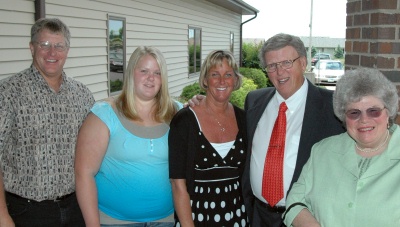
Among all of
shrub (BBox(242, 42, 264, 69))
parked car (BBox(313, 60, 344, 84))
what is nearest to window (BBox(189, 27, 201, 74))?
shrub (BBox(242, 42, 264, 69))

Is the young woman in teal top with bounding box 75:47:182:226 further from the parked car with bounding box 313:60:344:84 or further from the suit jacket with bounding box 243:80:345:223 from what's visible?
the parked car with bounding box 313:60:344:84

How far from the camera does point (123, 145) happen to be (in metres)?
2.79

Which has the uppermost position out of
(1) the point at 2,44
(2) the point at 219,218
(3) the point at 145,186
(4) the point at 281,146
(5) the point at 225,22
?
(5) the point at 225,22

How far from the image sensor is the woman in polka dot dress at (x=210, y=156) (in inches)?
115

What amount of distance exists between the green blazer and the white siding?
408 cm

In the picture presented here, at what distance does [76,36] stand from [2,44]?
2.02 meters

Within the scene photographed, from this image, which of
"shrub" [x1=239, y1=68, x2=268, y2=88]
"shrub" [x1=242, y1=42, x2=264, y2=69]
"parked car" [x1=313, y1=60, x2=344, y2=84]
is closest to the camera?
"shrub" [x1=239, y1=68, x2=268, y2=88]

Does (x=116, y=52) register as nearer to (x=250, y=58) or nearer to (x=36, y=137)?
(x=36, y=137)

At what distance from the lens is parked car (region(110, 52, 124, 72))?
868cm

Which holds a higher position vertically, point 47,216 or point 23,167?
point 23,167

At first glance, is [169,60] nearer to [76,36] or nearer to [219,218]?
[76,36]

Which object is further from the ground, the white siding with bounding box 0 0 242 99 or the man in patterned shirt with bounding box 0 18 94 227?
the white siding with bounding box 0 0 242 99

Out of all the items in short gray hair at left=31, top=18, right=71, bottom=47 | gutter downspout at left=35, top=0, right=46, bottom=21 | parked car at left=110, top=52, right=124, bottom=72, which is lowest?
parked car at left=110, top=52, right=124, bottom=72

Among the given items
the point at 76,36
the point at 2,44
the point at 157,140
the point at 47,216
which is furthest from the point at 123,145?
the point at 76,36
